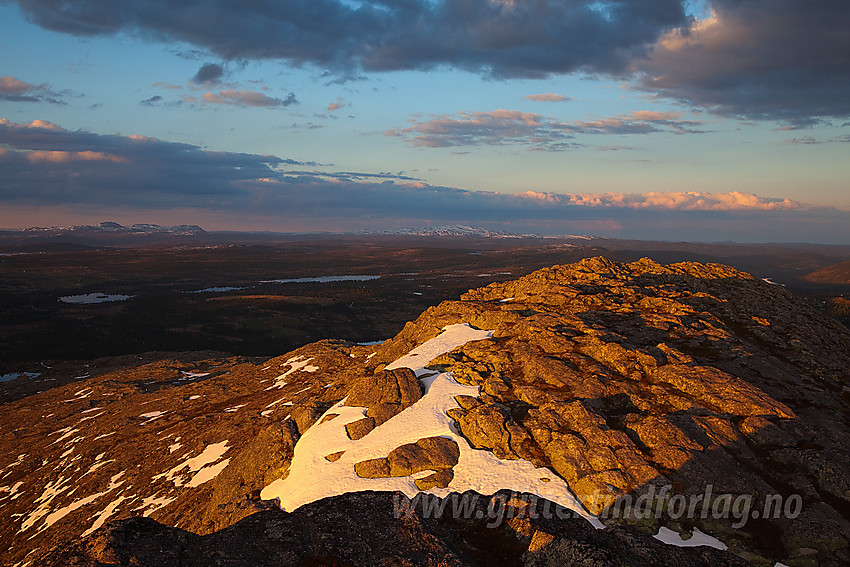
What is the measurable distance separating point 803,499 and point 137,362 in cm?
12550

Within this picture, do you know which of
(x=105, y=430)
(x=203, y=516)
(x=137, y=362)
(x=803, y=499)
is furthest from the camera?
(x=137, y=362)

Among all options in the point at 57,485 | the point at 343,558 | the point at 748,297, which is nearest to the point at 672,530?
the point at 343,558

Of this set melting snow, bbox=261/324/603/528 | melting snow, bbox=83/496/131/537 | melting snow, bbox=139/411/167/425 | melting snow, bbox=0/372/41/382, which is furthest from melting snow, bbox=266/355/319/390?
melting snow, bbox=0/372/41/382

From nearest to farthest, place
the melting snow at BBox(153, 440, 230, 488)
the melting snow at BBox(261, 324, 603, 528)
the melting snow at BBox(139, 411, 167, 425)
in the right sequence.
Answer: the melting snow at BBox(261, 324, 603, 528) < the melting snow at BBox(153, 440, 230, 488) < the melting snow at BBox(139, 411, 167, 425)

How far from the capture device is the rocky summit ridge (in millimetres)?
17172

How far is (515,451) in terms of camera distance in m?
30.1

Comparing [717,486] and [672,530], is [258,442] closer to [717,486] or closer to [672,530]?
[672,530]

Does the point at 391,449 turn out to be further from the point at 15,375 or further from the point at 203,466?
the point at 15,375

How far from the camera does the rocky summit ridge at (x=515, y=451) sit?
17.2m

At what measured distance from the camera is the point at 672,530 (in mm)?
24250

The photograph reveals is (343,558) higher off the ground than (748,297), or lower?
lower

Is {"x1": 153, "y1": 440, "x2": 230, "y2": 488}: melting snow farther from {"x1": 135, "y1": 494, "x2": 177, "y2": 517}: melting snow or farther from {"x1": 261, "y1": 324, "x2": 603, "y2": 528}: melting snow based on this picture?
{"x1": 261, "y1": 324, "x2": 603, "y2": 528}: melting snow

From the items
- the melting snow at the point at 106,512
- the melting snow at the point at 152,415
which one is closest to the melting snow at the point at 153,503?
the melting snow at the point at 106,512

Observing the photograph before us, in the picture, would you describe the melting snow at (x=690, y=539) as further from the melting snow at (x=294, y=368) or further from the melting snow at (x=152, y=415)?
the melting snow at (x=152, y=415)
